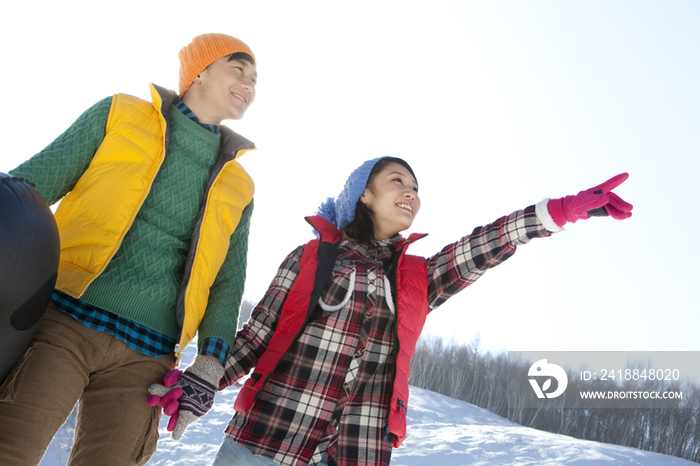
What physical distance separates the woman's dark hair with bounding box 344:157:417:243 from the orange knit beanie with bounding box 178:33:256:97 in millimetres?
955

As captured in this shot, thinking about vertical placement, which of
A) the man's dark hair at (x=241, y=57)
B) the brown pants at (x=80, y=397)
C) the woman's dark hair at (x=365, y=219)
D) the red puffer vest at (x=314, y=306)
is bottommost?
the brown pants at (x=80, y=397)

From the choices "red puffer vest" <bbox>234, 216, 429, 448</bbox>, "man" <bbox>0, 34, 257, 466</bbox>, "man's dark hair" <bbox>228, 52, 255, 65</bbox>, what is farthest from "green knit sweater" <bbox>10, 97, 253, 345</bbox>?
"man's dark hair" <bbox>228, 52, 255, 65</bbox>

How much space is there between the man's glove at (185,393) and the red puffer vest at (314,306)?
289 millimetres

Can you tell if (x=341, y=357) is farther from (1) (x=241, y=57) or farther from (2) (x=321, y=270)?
(1) (x=241, y=57)

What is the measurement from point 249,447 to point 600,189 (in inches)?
70.8

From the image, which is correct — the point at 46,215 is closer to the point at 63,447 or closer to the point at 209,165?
the point at 209,165

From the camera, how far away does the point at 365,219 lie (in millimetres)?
2623

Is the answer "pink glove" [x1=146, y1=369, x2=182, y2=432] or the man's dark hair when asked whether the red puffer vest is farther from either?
the man's dark hair

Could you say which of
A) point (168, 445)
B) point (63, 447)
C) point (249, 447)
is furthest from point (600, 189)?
point (63, 447)

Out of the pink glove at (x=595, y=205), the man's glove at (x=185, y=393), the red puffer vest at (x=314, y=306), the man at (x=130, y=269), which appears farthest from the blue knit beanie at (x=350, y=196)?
the man's glove at (x=185, y=393)

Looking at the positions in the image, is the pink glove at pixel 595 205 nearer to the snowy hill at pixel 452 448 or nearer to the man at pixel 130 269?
the man at pixel 130 269

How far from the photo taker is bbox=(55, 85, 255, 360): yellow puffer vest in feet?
5.45

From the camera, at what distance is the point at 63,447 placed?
26.5 feet

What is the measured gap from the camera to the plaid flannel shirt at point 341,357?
1.95 metres
